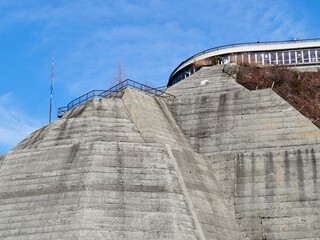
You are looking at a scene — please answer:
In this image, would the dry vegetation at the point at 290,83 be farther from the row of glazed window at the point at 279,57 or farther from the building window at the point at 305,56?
the building window at the point at 305,56

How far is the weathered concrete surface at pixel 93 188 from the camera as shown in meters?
23.8

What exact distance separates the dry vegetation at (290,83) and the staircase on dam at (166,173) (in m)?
3.07

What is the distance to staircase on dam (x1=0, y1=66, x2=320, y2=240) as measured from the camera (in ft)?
80.0

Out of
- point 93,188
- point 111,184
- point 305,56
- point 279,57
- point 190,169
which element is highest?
point 279,57

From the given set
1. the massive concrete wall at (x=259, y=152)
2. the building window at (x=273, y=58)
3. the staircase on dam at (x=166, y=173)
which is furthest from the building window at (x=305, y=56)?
the staircase on dam at (x=166, y=173)

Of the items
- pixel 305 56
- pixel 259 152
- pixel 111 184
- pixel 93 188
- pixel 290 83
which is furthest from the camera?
pixel 305 56

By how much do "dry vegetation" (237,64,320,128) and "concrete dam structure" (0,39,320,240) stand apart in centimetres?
309

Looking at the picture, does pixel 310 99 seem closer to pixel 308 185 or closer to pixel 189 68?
pixel 308 185

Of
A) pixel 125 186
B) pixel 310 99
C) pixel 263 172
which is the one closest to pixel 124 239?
pixel 125 186

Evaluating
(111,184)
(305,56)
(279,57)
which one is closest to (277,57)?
(279,57)

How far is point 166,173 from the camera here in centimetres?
2647

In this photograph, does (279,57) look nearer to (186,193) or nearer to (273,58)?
(273,58)

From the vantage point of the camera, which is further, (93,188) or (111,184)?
(111,184)

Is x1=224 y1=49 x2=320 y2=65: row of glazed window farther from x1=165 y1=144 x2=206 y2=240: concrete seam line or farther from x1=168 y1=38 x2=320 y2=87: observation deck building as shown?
x1=165 y1=144 x2=206 y2=240: concrete seam line
